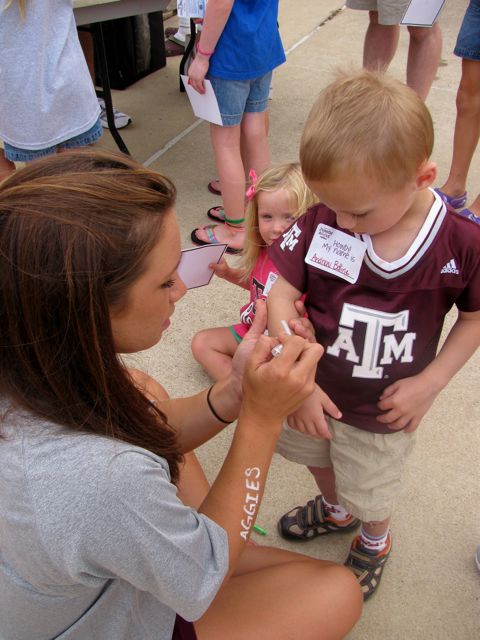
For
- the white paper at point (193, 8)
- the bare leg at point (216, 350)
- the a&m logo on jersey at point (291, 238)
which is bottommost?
the bare leg at point (216, 350)

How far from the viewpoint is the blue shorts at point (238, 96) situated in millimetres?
2668

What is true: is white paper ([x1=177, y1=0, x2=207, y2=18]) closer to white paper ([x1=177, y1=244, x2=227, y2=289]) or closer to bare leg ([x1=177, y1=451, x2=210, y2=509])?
white paper ([x1=177, y1=244, x2=227, y2=289])

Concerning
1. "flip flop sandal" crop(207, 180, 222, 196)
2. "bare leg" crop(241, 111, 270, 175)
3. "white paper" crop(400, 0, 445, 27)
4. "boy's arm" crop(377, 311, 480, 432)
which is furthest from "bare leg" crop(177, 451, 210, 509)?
"white paper" crop(400, 0, 445, 27)

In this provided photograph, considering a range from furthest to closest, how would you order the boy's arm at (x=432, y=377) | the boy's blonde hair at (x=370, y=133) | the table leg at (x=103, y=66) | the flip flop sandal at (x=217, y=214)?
the table leg at (x=103, y=66), the flip flop sandal at (x=217, y=214), the boy's arm at (x=432, y=377), the boy's blonde hair at (x=370, y=133)

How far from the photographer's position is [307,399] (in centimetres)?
137

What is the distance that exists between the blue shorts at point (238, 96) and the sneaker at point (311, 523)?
1768mm

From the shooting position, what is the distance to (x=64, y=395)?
98 cm

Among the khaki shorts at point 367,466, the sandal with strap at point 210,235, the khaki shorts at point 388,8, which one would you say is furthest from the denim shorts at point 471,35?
the khaki shorts at point 367,466

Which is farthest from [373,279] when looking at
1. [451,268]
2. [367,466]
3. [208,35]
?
[208,35]

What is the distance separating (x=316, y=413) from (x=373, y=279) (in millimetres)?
329

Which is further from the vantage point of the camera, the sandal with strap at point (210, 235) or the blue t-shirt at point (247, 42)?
the sandal with strap at point (210, 235)

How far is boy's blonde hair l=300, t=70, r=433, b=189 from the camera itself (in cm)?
109

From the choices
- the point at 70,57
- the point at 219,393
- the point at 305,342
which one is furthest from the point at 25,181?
the point at 70,57

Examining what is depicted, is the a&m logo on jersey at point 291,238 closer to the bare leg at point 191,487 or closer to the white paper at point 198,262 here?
the white paper at point 198,262
